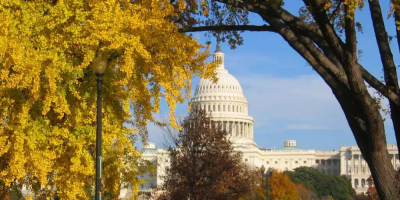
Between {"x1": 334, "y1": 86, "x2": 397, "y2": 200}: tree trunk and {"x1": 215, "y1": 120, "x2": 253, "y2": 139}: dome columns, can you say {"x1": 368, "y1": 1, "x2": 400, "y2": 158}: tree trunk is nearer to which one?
{"x1": 334, "y1": 86, "x2": 397, "y2": 200}: tree trunk

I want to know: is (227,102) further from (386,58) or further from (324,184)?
(386,58)

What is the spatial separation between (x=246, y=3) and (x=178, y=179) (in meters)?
31.2

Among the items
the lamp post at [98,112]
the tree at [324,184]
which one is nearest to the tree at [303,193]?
the tree at [324,184]

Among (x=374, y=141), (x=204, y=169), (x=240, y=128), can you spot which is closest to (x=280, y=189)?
(x=204, y=169)

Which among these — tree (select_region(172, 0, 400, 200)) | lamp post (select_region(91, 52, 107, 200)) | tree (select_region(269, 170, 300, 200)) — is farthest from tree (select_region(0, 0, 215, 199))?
tree (select_region(269, 170, 300, 200))

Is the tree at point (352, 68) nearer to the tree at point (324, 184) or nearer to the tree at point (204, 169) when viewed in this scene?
the tree at point (204, 169)

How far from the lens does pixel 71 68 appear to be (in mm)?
19109

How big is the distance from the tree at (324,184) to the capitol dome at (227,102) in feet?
68.4

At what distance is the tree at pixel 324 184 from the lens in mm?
161375

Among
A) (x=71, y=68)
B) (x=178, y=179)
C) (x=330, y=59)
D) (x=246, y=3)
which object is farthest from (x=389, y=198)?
(x=178, y=179)

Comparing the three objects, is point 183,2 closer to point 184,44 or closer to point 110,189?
point 184,44

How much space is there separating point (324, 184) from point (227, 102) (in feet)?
110

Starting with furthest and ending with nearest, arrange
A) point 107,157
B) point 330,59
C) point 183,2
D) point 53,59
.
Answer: point 107,157, point 53,59, point 183,2, point 330,59

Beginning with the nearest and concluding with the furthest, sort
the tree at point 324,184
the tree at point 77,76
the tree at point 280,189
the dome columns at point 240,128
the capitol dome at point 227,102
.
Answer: the tree at point 77,76 < the tree at point 280,189 < the tree at point 324,184 < the dome columns at point 240,128 < the capitol dome at point 227,102
